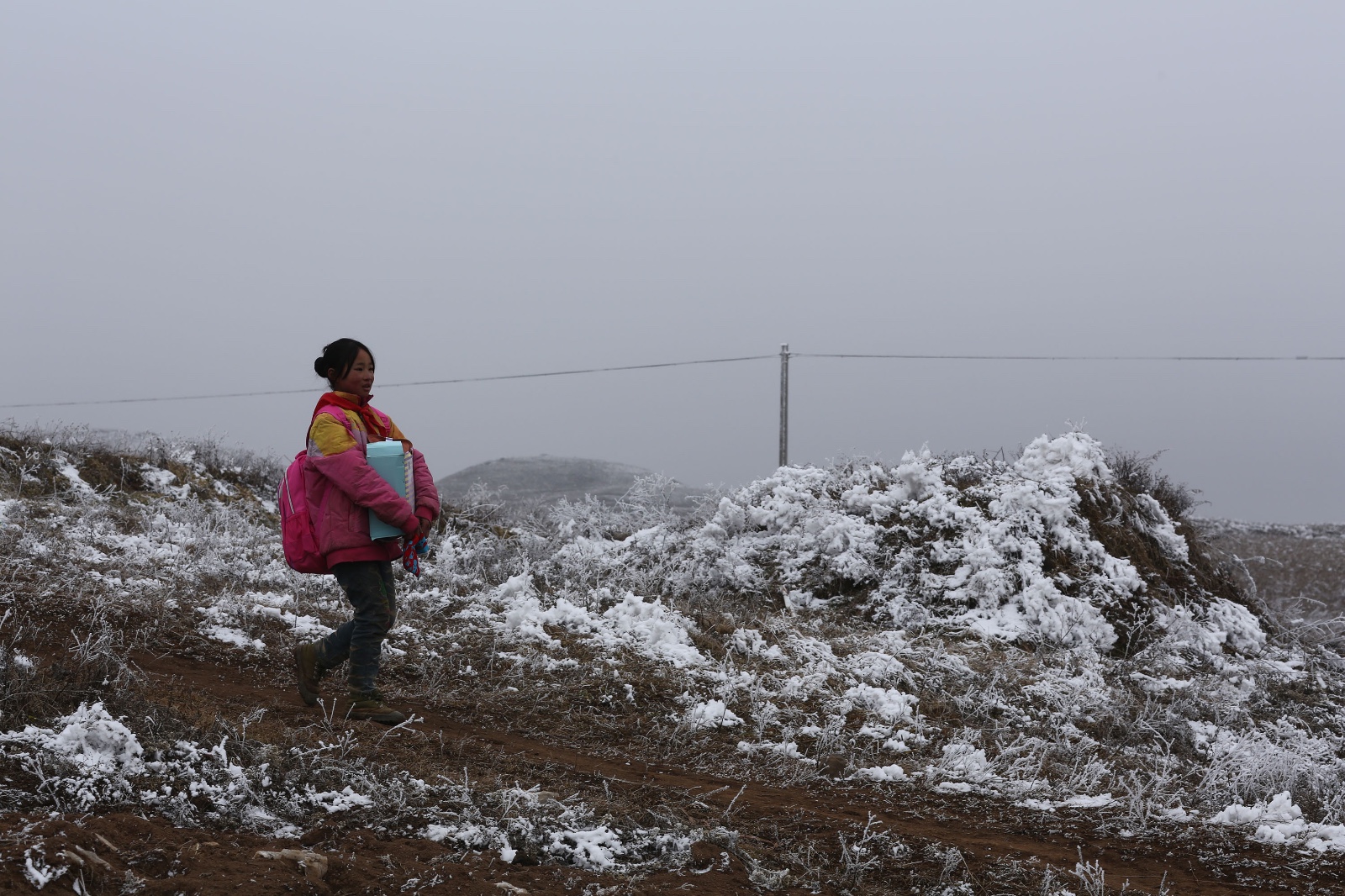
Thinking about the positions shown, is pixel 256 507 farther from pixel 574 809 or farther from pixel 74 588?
pixel 574 809

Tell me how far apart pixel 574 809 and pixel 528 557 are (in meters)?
6.51

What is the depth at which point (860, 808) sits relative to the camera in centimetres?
400

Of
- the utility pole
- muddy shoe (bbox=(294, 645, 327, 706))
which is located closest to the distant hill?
the utility pole

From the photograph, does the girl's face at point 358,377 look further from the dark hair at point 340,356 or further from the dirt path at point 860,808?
the dirt path at point 860,808

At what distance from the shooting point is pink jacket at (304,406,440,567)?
14.0ft

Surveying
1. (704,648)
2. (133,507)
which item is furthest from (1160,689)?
(133,507)

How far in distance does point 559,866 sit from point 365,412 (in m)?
2.51

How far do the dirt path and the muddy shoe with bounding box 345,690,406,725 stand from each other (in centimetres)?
17

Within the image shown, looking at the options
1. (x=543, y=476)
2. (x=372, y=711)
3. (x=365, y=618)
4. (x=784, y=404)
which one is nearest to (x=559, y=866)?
(x=372, y=711)

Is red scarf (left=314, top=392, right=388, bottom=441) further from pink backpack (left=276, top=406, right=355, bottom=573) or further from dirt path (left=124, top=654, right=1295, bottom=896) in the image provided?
dirt path (left=124, top=654, right=1295, bottom=896)

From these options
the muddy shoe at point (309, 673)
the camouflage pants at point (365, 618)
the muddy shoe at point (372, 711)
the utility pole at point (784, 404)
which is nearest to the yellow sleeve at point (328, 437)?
the camouflage pants at point (365, 618)

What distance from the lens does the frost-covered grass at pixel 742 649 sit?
131 inches

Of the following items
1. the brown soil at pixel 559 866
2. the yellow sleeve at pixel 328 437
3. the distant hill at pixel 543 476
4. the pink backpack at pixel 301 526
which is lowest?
the distant hill at pixel 543 476

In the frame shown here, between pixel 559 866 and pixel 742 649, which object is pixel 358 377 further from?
pixel 742 649
